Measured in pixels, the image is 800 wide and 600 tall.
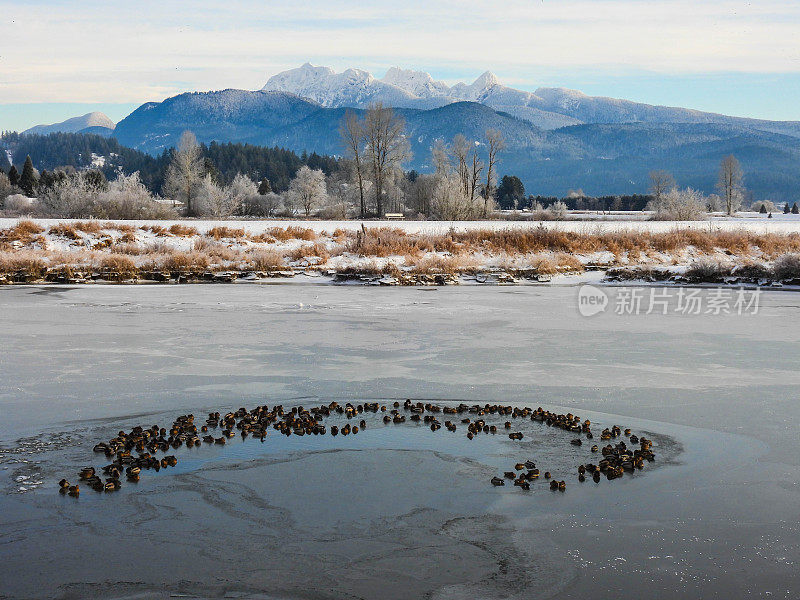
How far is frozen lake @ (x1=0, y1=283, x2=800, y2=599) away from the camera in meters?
5.38

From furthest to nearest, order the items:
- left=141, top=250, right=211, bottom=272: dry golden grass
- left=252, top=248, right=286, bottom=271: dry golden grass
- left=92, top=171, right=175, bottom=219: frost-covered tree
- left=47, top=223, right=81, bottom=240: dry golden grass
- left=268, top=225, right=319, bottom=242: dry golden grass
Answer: left=92, top=171, right=175, bottom=219: frost-covered tree, left=268, top=225, right=319, bottom=242: dry golden grass, left=47, top=223, right=81, bottom=240: dry golden grass, left=252, top=248, right=286, bottom=271: dry golden grass, left=141, top=250, right=211, bottom=272: dry golden grass

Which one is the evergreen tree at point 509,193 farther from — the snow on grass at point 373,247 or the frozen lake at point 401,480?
the frozen lake at point 401,480

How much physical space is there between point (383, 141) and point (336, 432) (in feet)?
233

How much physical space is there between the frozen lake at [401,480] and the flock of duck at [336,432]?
0.61 feet

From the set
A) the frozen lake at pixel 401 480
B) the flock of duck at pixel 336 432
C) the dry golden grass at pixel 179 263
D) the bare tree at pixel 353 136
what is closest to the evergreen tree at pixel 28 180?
the bare tree at pixel 353 136

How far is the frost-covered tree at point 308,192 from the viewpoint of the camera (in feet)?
332

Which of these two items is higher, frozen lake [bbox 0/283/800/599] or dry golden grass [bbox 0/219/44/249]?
dry golden grass [bbox 0/219/44/249]

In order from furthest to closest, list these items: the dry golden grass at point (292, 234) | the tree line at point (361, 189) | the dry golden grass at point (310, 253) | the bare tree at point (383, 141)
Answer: the bare tree at point (383, 141) → the tree line at point (361, 189) → the dry golden grass at point (292, 234) → the dry golden grass at point (310, 253)

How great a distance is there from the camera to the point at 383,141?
77500 millimetres

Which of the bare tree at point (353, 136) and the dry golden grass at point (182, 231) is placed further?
the bare tree at point (353, 136)

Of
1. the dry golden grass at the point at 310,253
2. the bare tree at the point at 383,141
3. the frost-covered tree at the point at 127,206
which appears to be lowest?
the dry golden grass at the point at 310,253

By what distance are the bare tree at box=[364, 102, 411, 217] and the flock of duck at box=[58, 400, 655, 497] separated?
6786 cm

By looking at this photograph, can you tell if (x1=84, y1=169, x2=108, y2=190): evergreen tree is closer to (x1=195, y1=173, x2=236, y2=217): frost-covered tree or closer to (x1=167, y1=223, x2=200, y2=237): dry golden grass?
(x1=195, y1=173, x2=236, y2=217): frost-covered tree

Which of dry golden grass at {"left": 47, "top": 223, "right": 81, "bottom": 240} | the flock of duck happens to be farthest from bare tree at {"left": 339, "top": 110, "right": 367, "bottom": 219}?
the flock of duck
